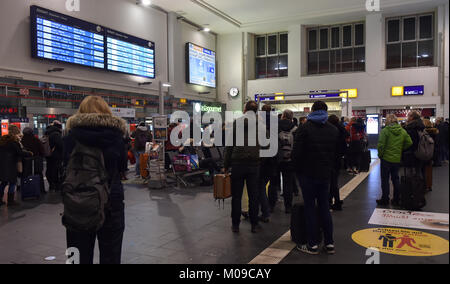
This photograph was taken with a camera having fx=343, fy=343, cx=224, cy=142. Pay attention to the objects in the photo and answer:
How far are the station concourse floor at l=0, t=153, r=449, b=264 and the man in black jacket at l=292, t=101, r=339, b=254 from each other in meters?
0.32

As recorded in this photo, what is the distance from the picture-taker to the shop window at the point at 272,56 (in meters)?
20.2

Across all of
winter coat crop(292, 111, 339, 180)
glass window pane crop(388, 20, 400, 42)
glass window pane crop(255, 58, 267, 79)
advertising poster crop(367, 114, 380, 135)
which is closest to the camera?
winter coat crop(292, 111, 339, 180)

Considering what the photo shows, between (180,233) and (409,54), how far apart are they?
1732cm

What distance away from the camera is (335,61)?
755 inches

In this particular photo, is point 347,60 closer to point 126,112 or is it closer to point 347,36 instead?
point 347,36

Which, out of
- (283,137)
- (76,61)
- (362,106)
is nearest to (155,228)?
(283,137)

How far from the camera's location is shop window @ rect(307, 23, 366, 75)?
18.6 m

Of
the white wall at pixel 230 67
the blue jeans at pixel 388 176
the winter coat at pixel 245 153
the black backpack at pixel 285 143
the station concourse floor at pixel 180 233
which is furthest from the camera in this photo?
the white wall at pixel 230 67

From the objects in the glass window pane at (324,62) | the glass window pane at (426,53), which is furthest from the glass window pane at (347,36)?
the glass window pane at (426,53)

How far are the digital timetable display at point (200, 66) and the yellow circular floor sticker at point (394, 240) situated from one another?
13899 mm

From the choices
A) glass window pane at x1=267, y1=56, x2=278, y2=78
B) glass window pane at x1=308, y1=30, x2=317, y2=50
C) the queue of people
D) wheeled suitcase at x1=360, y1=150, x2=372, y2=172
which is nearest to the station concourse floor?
the queue of people

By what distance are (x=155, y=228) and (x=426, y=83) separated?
16.3m

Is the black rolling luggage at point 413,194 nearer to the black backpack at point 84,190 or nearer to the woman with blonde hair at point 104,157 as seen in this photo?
the woman with blonde hair at point 104,157

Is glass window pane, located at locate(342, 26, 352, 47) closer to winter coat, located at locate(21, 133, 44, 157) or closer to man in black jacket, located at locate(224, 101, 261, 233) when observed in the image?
man in black jacket, located at locate(224, 101, 261, 233)
